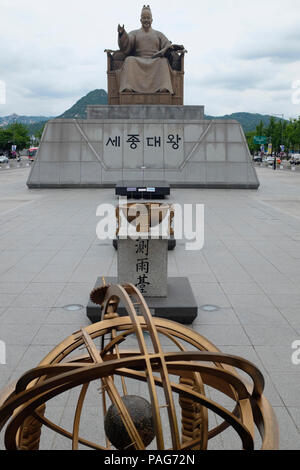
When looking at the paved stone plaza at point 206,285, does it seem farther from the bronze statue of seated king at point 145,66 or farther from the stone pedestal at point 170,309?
the bronze statue of seated king at point 145,66

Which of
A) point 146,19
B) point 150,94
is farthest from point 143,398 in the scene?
point 146,19

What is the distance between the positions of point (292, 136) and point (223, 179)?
47301 millimetres

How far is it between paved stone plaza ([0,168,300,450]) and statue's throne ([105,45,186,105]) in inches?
352

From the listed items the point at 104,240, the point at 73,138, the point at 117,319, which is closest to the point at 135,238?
the point at 117,319

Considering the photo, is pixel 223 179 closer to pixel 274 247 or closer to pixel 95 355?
pixel 274 247

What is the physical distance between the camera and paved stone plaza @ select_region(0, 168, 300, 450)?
14.9 ft

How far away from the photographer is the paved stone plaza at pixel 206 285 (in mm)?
4539

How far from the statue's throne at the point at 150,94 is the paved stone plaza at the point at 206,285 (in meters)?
8.95

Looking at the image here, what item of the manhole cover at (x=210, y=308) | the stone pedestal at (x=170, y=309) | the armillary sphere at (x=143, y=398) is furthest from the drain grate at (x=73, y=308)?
the armillary sphere at (x=143, y=398)

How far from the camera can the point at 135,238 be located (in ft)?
19.1

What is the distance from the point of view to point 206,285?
23.8ft

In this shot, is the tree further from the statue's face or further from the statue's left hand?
the statue's left hand

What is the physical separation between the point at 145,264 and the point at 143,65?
1744 centimetres

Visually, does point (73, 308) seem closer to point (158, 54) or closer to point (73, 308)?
point (73, 308)
